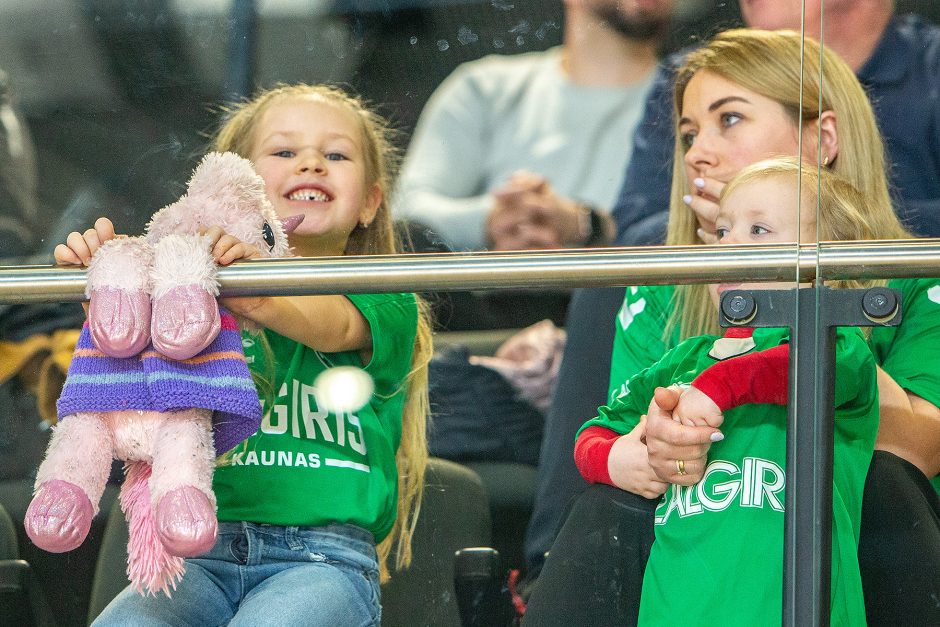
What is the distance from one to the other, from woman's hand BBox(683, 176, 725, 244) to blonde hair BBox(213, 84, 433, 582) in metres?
0.33

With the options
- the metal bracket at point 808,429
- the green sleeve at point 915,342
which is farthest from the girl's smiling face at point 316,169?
the green sleeve at point 915,342

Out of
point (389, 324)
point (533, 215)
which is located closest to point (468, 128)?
point (533, 215)

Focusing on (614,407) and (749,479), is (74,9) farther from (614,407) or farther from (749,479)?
(749,479)

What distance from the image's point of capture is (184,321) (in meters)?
1.15

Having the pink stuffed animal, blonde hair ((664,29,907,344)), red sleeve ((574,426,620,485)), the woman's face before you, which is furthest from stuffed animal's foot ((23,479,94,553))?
the woman's face

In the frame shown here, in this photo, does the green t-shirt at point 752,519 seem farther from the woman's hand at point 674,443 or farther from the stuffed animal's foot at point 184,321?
the stuffed animal's foot at point 184,321

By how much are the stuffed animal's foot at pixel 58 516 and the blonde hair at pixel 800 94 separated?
63 cm

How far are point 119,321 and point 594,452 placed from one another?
50 cm

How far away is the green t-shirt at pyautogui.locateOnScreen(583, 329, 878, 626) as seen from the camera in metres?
1.20

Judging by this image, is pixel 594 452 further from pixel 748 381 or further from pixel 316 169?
pixel 316 169

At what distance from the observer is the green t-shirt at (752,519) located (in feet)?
3.92

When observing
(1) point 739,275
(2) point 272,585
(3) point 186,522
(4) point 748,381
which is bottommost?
(2) point 272,585

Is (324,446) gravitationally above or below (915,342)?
below

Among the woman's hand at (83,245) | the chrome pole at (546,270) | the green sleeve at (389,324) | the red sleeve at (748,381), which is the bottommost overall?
the red sleeve at (748,381)
